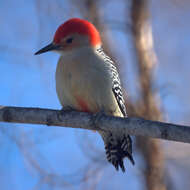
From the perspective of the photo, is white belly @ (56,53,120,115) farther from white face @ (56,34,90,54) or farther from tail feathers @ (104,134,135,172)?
tail feathers @ (104,134,135,172)

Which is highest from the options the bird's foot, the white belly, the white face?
the white face

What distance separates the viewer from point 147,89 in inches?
297

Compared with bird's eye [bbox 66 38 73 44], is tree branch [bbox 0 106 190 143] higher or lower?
lower

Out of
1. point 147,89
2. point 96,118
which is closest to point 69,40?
point 96,118

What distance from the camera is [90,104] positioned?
4.77 meters

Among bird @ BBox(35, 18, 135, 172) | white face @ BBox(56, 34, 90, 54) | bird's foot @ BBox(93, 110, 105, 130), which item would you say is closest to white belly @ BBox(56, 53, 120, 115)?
bird @ BBox(35, 18, 135, 172)

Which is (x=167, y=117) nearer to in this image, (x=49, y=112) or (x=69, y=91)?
(x=69, y=91)

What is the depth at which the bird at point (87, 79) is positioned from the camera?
4684mm

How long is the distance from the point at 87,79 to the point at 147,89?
3.12 metres

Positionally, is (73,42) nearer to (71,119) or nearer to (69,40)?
(69,40)

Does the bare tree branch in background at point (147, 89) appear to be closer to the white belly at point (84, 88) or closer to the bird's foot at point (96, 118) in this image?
the white belly at point (84, 88)

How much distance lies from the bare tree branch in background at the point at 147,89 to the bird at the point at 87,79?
8.04 feet

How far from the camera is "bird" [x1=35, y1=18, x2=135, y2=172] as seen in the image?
184 inches

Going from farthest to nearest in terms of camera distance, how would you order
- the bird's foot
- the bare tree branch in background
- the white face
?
the bare tree branch in background
the white face
the bird's foot
